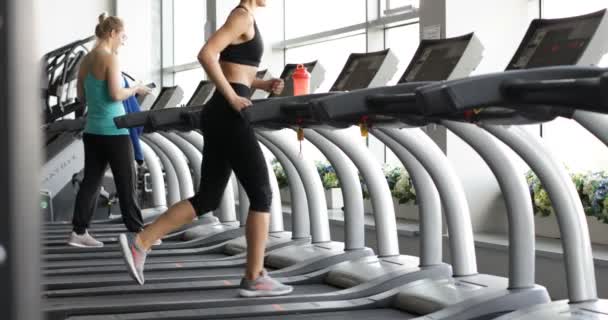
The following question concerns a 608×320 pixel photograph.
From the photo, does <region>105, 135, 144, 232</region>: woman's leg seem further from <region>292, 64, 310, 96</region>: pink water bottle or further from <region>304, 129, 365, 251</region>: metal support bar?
<region>292, 64, 310, 96</region>: pink water bottle

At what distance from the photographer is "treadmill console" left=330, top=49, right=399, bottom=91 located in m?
3.73

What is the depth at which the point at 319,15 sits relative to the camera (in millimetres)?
7527

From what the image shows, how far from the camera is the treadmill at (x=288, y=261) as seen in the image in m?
4.04

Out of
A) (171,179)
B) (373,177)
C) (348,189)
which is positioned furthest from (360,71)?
(171,179)

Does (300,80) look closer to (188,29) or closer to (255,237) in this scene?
(255,237)

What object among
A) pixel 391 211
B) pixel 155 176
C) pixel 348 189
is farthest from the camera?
pixel 155 176

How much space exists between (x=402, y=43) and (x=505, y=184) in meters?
3.66

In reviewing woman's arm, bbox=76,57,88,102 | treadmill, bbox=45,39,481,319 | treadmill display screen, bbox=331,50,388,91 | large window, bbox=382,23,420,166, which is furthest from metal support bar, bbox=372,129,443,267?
large window, bbox=382,23,420,166

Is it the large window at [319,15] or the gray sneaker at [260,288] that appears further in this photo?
the large window at [319,15]

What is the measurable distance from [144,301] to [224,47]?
101cm

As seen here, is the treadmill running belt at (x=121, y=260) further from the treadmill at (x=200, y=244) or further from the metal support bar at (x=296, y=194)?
the metal support bar at (x=296, y=194)

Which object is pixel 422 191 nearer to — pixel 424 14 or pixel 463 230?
pixel 463 230

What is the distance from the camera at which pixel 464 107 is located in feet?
7.07

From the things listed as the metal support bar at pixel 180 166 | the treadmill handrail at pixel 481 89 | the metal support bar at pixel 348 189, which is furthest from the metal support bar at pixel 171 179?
the treadmill handrail at pixel 481 89
